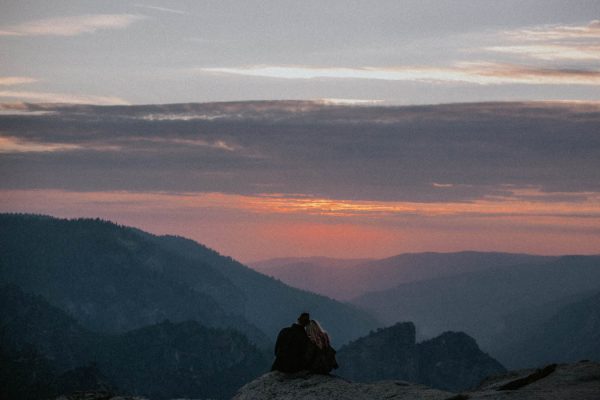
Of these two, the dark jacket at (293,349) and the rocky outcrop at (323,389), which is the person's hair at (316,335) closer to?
the dark jacket at (293,349)

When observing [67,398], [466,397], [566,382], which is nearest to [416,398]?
[466,397]

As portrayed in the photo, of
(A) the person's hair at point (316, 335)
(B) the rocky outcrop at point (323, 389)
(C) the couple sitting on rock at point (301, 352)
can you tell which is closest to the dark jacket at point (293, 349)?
(C) the couple sitting on rock at point (301, 352)

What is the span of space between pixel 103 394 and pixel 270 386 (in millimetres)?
22685

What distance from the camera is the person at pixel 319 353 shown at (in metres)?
76.5

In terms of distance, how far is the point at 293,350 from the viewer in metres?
76.9

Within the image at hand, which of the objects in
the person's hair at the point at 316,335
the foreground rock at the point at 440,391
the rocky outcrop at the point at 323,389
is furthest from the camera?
the person's hair at the point at 316,335

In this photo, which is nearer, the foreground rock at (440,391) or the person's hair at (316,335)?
the foreground rock at (440,391)

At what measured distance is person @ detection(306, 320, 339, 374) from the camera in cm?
7650

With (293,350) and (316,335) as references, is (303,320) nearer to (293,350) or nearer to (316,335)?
(316,335)

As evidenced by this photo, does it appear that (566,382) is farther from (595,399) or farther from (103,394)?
(103,394)

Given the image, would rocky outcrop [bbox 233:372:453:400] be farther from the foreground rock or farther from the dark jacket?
the dark jacket

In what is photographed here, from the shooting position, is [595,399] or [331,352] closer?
[595,399]

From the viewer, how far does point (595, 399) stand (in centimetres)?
5784

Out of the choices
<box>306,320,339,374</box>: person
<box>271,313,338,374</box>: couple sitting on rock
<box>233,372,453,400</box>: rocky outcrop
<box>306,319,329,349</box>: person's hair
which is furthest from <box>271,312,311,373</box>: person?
<box>233,372,453,400</box>: rocky outcrop
